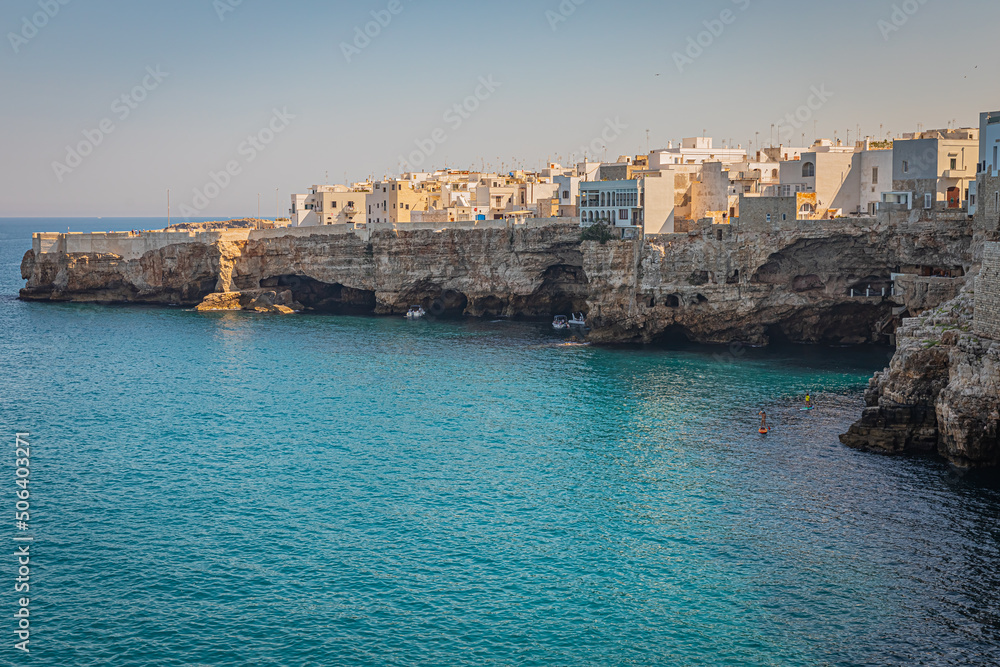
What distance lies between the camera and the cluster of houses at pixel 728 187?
212 ft

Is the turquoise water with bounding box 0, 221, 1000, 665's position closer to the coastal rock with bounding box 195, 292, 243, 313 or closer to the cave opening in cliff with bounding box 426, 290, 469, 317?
the cave opening in cliff with bounding box 426, 290, 469, 317

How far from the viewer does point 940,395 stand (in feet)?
131

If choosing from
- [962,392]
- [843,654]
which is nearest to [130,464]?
[843,654]

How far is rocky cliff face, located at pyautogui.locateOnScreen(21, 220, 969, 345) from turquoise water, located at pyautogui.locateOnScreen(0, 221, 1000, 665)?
33.6 feet

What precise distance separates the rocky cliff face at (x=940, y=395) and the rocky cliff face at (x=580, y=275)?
17.8 meters

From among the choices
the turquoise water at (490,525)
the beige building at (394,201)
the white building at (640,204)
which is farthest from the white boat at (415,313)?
A: the turquoise water at (490,525)

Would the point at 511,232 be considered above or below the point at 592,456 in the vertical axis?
above

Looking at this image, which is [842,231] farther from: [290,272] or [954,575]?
[290,272]

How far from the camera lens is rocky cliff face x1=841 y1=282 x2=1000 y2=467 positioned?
1471 inches

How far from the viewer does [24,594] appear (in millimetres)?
28297

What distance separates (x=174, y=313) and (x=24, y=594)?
222 feet

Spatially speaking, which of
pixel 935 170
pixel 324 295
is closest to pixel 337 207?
pixel 324 295

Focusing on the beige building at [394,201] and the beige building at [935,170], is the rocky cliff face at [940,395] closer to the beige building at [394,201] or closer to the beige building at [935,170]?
the beige building at [935,170]

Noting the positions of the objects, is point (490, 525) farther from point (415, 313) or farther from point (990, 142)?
point (415, 313)
